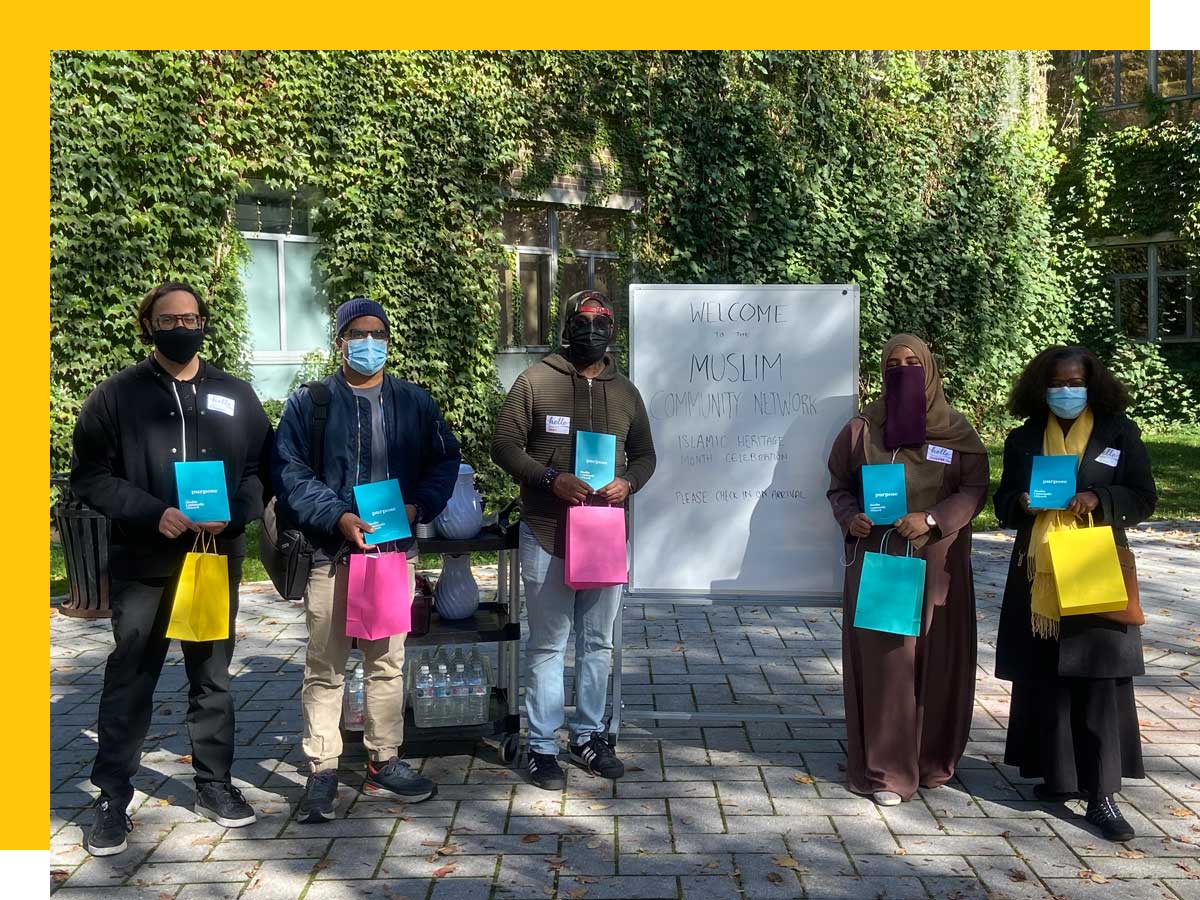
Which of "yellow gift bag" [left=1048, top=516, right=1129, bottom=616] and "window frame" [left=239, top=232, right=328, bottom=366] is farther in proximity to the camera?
"window frame" [left=239, top=232, right=328, bottom=366]

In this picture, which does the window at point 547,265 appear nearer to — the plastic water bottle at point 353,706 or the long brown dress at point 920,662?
the plastic water bottle at point 353,706

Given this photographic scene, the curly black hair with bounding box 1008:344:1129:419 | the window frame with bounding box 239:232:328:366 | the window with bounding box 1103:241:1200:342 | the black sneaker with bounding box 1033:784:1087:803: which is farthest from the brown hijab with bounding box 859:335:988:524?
the window with bounding box 1103:241:1200:342

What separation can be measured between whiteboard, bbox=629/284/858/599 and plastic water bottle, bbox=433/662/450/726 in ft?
3.42

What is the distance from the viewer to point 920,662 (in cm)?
496

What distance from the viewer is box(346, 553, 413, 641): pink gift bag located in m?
4.63

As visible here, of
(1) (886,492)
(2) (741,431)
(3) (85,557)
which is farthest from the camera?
(3) (85,557)

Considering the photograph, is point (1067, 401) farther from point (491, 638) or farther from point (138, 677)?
point (138, 677)

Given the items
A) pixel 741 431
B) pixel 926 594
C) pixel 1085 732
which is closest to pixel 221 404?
pixel 741 431

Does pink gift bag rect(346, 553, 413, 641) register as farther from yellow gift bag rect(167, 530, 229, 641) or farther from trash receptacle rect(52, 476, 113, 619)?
trash receptacle rect(52, 476, 113, 619)

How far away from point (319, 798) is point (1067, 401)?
3.41 m

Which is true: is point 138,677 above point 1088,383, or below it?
below

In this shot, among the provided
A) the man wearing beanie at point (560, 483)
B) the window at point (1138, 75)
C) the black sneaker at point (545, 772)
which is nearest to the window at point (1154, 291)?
the window at point (1138, 75)

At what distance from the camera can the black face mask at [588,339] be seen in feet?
16.5

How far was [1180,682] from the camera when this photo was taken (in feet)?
21.9
